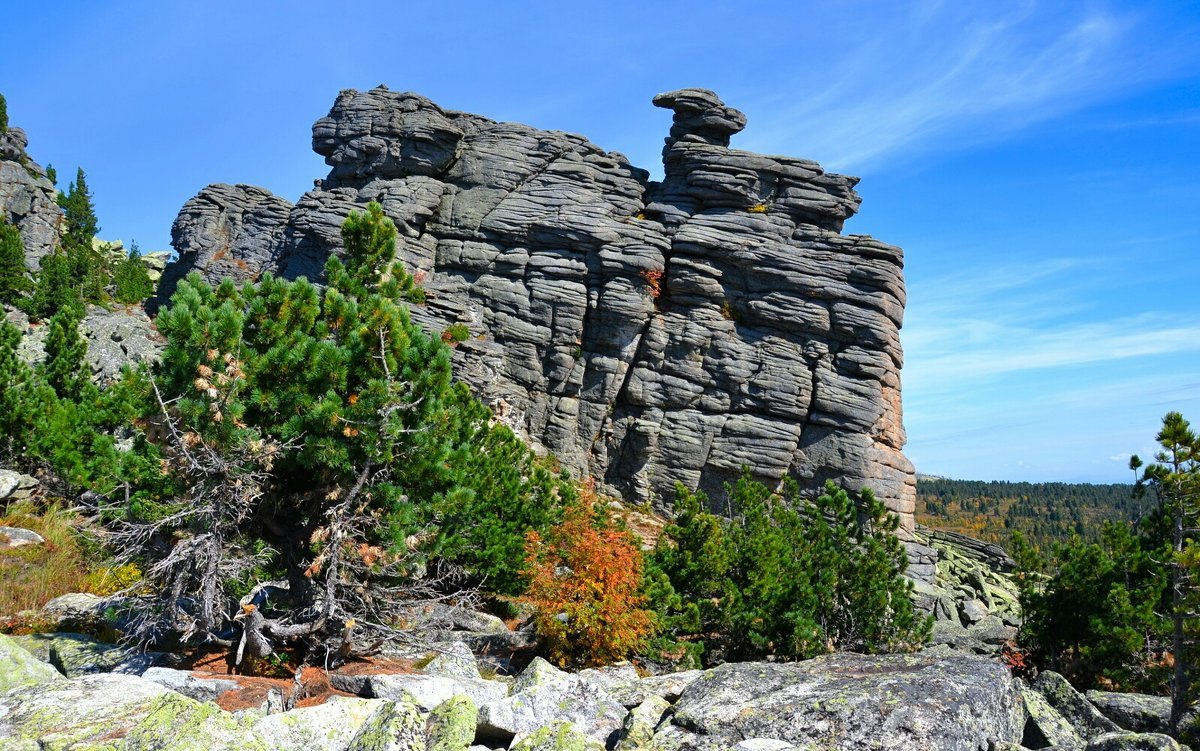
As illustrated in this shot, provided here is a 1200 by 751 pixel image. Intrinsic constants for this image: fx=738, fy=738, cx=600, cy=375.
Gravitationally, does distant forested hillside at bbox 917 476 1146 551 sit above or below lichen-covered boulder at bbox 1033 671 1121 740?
above

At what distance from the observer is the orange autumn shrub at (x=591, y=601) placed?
1422 centimetres

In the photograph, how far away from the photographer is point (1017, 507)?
447 feet

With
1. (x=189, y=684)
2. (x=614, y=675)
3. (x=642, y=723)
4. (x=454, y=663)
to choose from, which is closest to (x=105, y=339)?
(x=454, y=663)

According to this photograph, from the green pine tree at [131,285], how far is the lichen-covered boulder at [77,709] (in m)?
63.8

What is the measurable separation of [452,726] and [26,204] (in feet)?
234

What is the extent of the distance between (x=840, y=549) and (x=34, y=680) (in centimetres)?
1675

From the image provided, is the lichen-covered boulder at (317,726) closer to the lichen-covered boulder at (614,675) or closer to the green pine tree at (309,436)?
the green pine tree at (309,436)

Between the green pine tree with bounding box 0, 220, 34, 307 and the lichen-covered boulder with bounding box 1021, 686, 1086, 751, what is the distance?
55510 mm

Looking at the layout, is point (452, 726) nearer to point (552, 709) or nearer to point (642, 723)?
point (552, 709)

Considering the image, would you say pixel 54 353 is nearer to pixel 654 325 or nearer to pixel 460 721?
pixel 460 721

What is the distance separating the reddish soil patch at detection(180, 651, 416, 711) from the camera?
9.90m

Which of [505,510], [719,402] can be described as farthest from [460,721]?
[719,402]

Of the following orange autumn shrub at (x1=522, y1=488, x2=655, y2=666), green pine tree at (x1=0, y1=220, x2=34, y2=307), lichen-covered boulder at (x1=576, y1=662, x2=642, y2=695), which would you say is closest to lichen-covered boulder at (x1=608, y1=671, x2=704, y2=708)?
lichen-covered boulder at (x1=576, y1=662, x2=642, y2=695)

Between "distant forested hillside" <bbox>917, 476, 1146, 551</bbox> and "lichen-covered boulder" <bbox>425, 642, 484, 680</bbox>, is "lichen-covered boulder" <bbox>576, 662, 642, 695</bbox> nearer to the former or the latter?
"lichen-covered boulder" <bbox>425, 642, 484, 680</bbox>
